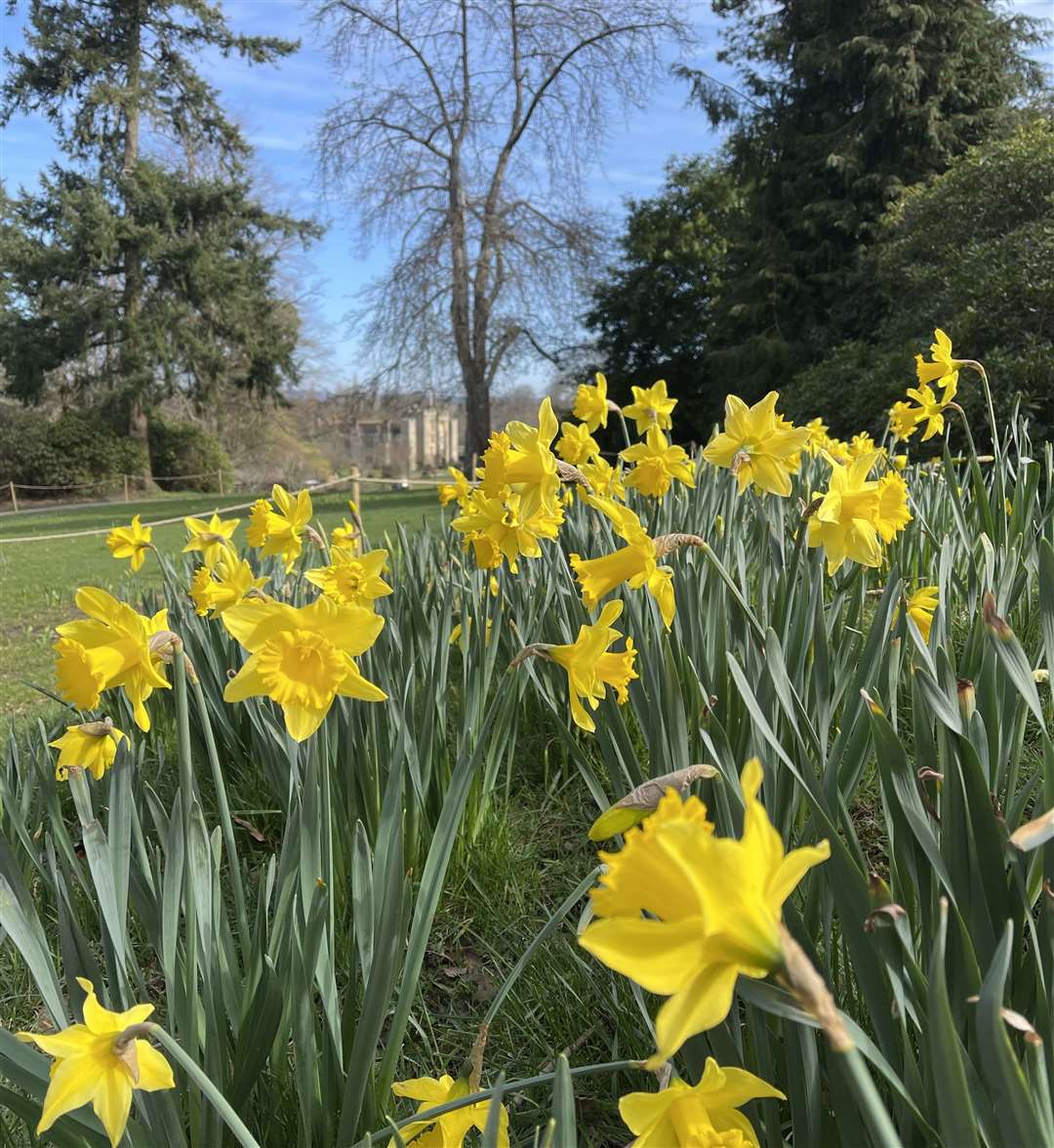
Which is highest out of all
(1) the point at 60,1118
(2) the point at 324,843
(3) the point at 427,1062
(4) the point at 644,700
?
(4) the point at 644,700

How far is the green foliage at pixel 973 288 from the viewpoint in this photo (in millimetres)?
6941

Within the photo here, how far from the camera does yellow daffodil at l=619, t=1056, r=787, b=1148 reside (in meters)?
0.61

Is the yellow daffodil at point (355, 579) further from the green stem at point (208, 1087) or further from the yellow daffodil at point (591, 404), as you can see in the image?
the yellow daffodil at point (591, 404)

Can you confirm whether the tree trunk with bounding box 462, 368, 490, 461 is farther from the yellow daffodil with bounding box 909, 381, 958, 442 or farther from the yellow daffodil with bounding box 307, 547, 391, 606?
the yellow daffodil with bounding box 307, 547, 391, 606

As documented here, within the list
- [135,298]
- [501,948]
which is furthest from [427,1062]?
[135,298]

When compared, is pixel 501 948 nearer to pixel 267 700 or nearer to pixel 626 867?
pixel 267 700

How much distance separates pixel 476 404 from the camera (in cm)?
1620

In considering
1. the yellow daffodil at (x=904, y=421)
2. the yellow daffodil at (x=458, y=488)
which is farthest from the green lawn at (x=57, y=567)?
the yellow daffodil at (x=904, y=421)

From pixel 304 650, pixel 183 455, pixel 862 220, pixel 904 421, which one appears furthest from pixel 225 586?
pixel 183 455

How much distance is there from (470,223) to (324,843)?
1620 cm

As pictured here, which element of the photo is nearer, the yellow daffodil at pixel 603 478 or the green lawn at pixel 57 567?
the yellow daffodil at pixel 603 478

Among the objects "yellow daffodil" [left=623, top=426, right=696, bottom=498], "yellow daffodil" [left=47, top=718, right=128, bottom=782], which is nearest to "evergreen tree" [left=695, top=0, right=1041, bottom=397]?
"yellow daffodil" [left=623, top=426, right=696, bottom=498]

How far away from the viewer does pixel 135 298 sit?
64.1 feet

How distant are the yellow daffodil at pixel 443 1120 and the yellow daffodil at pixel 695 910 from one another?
452 millimetres
